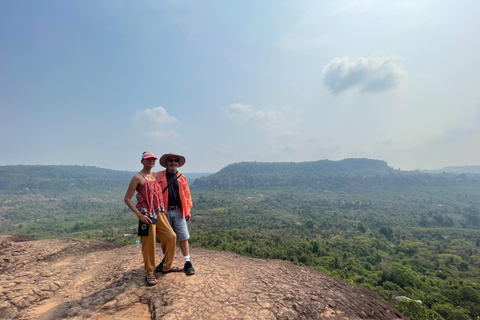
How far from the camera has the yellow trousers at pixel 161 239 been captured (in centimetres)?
411

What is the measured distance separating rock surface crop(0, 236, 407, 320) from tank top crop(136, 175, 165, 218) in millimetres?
1421

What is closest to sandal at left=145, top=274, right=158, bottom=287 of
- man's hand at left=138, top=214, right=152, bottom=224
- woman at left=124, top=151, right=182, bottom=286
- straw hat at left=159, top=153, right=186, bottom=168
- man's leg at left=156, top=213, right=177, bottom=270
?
woman at left=124, top=151, right=182, bottom=286

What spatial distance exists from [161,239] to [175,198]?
2.85ft

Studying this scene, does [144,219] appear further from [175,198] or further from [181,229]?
[181,229]

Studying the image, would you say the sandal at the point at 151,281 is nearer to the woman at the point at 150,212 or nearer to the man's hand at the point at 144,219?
the woman at the point at 150,212

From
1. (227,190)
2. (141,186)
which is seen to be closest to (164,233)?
(141,186)

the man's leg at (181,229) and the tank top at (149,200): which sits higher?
the tank top at (149,200)

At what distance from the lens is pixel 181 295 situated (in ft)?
12.2

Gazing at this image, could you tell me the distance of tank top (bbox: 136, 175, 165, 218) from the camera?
13.3ft

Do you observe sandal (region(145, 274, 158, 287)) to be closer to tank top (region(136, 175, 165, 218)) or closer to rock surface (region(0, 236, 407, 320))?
rock surface (region(0, 236, 407, 320))

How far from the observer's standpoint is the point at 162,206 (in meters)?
4.32

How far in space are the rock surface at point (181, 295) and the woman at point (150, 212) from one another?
478 millimetres

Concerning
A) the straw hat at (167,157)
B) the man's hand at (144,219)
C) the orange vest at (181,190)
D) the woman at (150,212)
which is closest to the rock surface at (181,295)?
the woman at (150,212)

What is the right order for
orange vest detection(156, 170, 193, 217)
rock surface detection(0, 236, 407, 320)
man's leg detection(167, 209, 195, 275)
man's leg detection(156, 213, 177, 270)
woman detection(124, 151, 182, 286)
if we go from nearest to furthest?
rock surface detection(0, 236, 407, 320)
woman detection(124, 151, 182, 286)
man's leg detection(156, 213, 177, 270)
orange vest detection(156, 170, 193, 217)
man's leg detection(167, 209, 195, 275)
